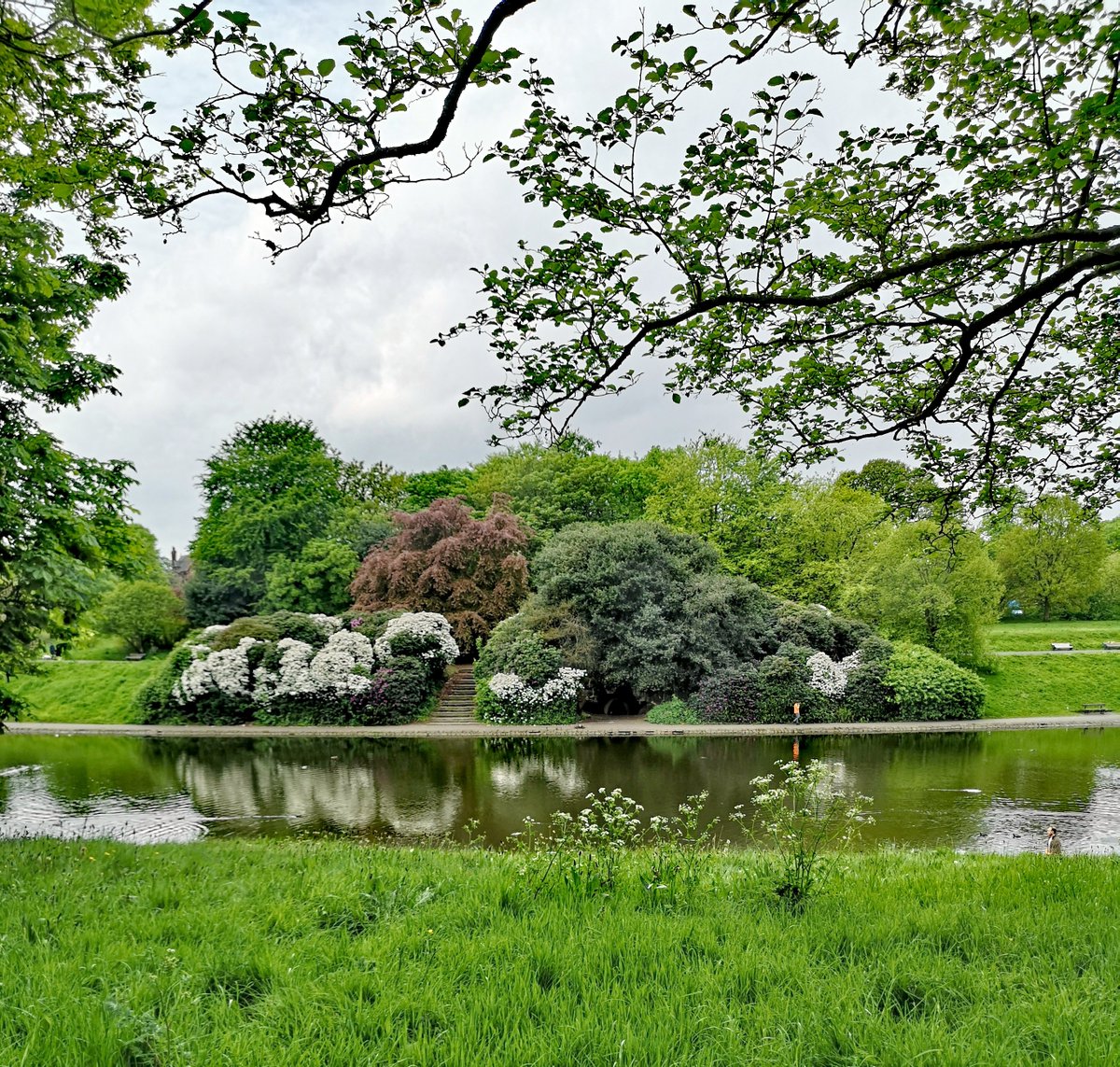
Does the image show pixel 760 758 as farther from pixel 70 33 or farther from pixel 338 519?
pixel 338 519

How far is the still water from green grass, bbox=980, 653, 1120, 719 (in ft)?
13.2

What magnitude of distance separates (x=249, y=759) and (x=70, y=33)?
1676 cm

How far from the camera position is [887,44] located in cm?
435

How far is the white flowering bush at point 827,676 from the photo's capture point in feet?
69.4

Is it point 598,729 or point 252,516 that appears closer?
point 598,729

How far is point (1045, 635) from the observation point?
33.1 metres

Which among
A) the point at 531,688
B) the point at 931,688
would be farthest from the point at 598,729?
the point at 931,688

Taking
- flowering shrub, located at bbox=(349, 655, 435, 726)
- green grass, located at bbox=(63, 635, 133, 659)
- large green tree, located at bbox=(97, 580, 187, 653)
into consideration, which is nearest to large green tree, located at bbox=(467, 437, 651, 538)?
flowering shrub, located at bbox=(349, 655, 435, 726)

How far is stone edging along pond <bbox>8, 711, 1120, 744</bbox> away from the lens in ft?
64.0

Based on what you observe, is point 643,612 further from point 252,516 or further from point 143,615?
point 143,615

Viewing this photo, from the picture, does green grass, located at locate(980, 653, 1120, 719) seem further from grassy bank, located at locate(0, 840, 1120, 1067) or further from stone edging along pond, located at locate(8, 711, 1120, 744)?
grassy bank, located at locate(0, 840, 1120, 1067)

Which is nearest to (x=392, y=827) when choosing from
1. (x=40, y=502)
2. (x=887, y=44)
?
(x=40, y=502)

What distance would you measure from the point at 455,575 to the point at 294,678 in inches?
281

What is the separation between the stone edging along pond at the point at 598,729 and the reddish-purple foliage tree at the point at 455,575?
17.7ft
